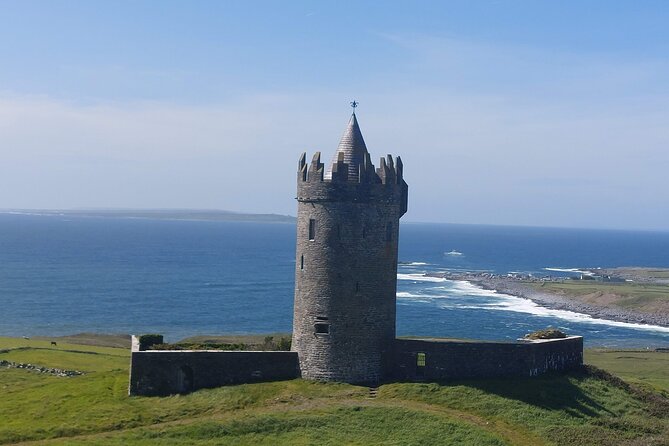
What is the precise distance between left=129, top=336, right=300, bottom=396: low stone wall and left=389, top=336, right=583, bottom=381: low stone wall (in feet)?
19.1

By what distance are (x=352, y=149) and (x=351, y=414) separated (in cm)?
1104

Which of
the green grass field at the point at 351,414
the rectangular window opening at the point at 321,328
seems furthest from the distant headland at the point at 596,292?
the rectangular window opening at the point at 321,328

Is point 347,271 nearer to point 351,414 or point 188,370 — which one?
point 351,414

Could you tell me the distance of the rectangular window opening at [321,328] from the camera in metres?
31.2

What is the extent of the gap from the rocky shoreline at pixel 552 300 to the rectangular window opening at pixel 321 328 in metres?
82.7

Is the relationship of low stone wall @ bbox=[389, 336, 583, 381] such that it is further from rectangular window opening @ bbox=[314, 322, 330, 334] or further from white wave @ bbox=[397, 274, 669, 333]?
white wave @ bbox=[397, 274, 669, 333]

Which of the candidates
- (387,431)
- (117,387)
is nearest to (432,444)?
(387,431)

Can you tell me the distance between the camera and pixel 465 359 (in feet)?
102

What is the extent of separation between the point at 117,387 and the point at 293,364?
7.55 metres

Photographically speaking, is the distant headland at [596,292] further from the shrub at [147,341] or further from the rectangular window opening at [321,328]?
the shrub at [147,341]

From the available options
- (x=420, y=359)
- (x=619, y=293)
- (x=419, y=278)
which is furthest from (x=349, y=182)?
(x=419, y=278)

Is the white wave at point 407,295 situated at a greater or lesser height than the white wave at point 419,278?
lesser

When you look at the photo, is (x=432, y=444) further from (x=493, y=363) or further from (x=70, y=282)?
(x=70, y=282)

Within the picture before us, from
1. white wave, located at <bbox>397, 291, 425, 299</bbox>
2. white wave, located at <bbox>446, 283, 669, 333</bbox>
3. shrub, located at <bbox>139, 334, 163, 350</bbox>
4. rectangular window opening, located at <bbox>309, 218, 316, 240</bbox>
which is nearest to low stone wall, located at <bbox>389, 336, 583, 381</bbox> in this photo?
rectangular window opening, located at <bbox>309, 218, 316, 240</bbox>
